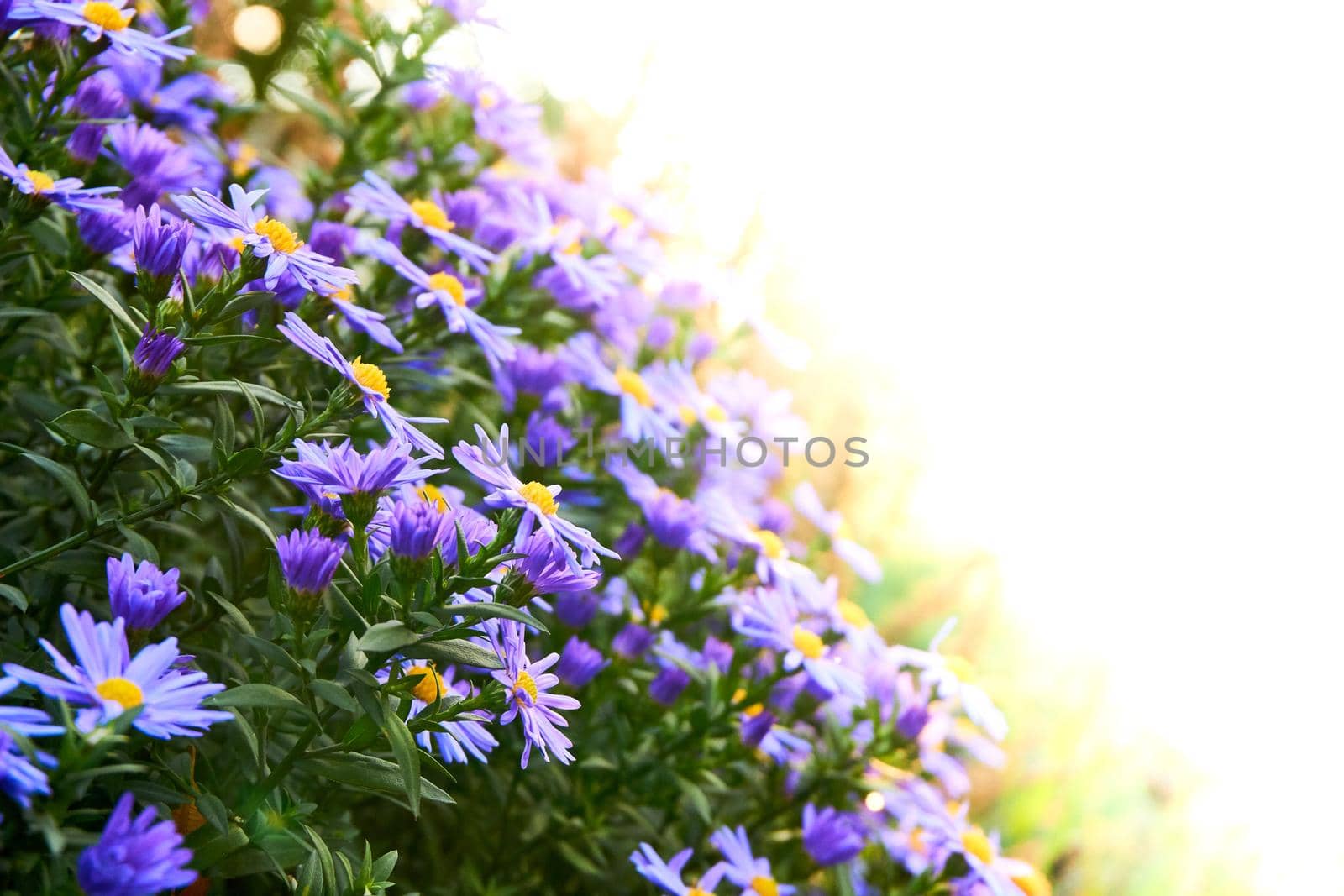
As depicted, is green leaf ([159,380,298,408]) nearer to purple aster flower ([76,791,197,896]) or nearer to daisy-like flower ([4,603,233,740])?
daisy-like flower ([4,603,233,740])

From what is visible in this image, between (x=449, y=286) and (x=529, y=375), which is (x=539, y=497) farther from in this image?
(x=529, y=375)

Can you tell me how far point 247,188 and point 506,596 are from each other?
4.62 ft

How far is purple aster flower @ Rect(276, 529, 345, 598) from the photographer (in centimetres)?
122

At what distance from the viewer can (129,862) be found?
38.7 inches

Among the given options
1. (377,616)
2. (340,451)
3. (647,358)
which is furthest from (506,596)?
(647,358)

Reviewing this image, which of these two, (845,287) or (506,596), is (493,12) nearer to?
(506,596)

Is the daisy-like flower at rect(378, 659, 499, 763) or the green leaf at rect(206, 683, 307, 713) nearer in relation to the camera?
the green leaf at rect(206, 683, 307, 713)

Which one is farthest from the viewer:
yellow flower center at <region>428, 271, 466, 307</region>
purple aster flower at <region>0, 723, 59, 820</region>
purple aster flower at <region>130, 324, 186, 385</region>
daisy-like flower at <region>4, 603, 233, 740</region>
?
yellow flower center at <region>428, 271, 466, 307</region>

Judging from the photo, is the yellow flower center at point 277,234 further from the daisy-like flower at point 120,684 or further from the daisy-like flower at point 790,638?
the daisy-like flower at point 790,638

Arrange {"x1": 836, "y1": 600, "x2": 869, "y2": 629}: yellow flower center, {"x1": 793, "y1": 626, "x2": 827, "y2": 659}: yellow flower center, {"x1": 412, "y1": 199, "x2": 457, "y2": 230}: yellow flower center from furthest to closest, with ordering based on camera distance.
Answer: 1. {"x1": 836, "y1": 600, "x2": 869, "y2": 629}: yellow flower center
2. {"x1": 793, "y1": 626, "x2": 827, "y2": 659}: yellow flower center
3. {"x1": 412, "y1": 199, "x2": 457, "y2": 230}: yellow flower center

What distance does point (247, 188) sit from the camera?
91.5 inches

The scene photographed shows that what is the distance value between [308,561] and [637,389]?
1.11 meters

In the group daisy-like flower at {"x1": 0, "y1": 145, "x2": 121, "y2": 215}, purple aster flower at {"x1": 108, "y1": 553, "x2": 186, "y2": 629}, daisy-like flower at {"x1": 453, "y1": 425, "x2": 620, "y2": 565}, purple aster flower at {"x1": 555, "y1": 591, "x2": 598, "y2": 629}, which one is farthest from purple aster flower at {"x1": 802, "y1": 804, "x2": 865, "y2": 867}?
daisy-like flower at {"x1": 0, "y1": 145, "x2": 121, "y2": 215}

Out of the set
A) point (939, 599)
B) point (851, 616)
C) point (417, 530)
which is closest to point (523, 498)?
point (417, 530)
